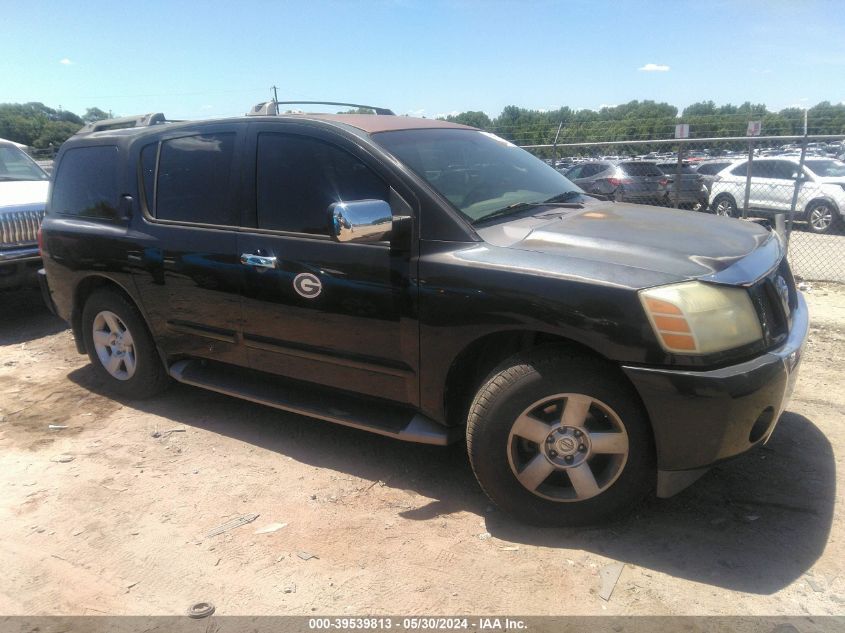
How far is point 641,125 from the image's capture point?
64.9 ft

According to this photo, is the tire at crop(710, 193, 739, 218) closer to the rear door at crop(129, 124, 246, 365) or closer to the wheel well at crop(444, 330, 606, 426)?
the wheel well at crop(444, 330, 606, 426)

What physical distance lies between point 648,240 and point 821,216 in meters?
12.5

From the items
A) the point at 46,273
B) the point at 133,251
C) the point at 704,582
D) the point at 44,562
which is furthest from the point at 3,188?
the point at 704,582

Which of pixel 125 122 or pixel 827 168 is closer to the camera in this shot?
pixel 125 122

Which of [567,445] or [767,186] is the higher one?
[767,186]

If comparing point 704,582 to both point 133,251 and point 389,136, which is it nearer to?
point 389,136

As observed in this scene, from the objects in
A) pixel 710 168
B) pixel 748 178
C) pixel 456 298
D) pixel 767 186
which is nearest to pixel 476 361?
pixel 456 298

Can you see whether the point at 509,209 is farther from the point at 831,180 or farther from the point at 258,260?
the point at 831,180

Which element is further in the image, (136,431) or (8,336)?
(8,336)

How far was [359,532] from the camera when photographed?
9.55ft

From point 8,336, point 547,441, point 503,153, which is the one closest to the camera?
point 547,441

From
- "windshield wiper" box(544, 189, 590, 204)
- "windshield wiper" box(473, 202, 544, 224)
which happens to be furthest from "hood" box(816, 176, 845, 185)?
"windshield wiper" box(473, 202, 544, 224)

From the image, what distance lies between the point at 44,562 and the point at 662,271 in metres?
2.93

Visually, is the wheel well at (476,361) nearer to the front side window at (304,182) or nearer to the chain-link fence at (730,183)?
the front side window at (304,182)
